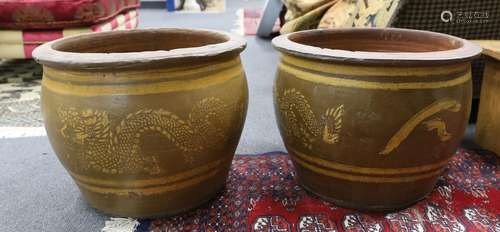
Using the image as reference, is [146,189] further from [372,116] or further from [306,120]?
[372,116]

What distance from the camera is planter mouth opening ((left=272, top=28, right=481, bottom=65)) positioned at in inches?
32.6

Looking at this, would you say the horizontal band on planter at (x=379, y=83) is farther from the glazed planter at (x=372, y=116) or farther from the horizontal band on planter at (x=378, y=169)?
the horizontal band on planter at (x=378, y=169)

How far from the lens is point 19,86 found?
2082 mm

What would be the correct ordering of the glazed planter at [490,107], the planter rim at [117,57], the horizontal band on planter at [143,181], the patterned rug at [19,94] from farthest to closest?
the patterned rug at [19,94] → the glazed planter at [490,107] → the horizontal band on planter at [143,181] → the planter rim at [117,57]

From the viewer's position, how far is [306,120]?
0.94 metres

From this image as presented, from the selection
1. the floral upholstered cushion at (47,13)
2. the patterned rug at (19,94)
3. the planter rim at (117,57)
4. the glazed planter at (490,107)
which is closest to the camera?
the planter rim at (117,57)

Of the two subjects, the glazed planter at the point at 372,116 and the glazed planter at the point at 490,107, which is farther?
the glazed planter at the point at 490,107

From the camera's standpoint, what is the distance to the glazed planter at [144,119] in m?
0.80

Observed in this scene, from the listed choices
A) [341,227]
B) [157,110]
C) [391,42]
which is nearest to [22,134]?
[157,110]

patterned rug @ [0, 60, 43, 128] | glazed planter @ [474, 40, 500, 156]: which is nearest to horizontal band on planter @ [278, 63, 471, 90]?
glazed planter @ [474, 40, 500, 156]

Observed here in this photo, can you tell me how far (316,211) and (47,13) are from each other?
1715mm

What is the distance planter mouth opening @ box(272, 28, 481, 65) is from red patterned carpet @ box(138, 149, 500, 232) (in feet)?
1.20

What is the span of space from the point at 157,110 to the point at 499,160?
103 cm

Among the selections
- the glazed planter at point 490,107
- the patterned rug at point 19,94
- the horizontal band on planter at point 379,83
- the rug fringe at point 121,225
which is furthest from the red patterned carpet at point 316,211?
the patterned rug at point 19,94
